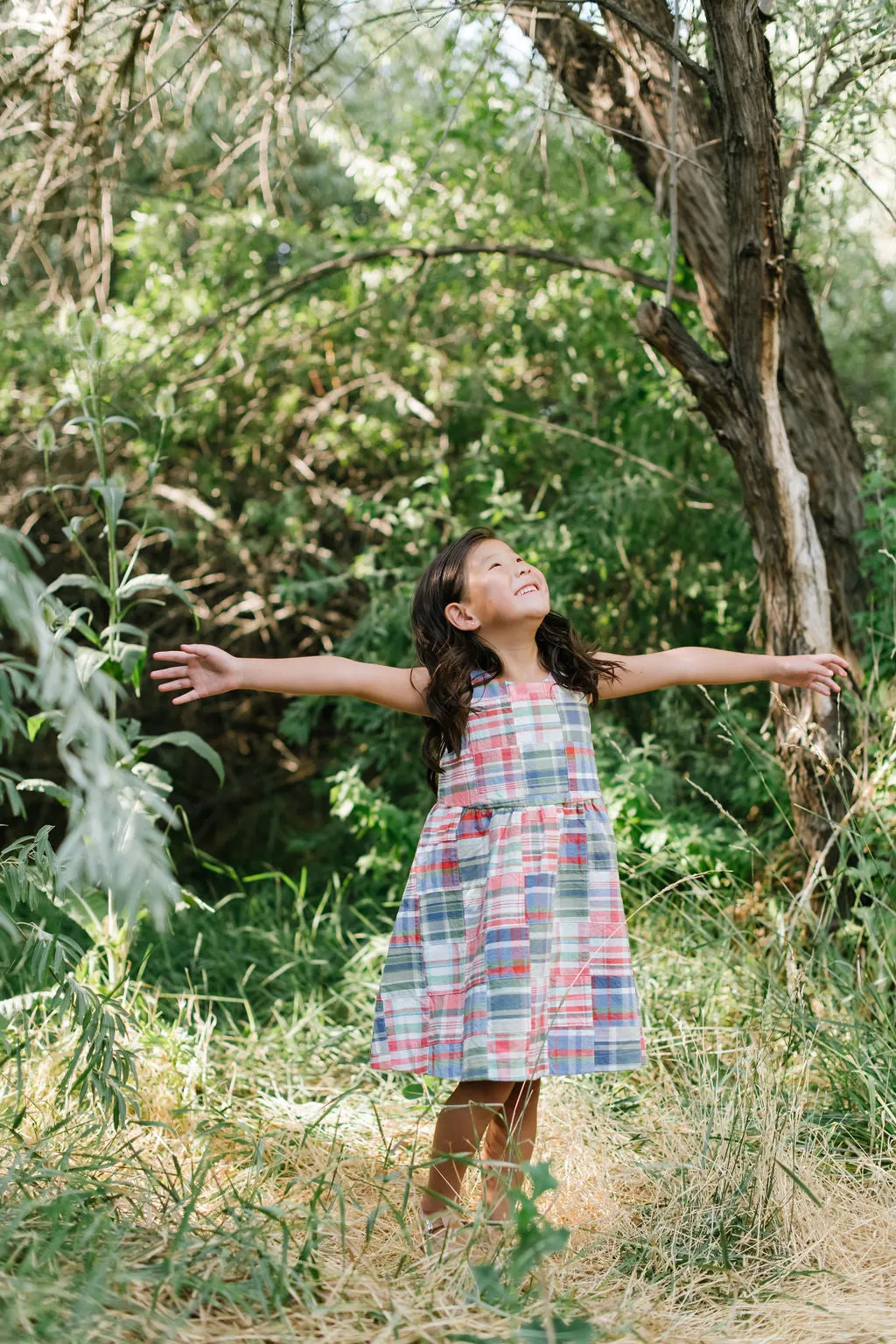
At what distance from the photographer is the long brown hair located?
2.24 metres

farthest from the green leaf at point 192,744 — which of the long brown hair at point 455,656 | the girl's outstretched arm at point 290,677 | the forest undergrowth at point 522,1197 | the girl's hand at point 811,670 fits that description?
the girl's hand at point 811,670

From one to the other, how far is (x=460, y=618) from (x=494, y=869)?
1.66 ft

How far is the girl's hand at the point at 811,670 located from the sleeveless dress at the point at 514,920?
0.48 m

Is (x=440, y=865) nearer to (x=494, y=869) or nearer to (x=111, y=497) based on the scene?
(x=494, y=869)

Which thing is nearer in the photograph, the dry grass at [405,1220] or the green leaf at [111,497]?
the dry grass at [405,1220]

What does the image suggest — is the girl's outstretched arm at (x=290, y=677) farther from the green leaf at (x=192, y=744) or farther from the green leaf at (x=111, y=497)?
the green leaf at (x=111, y=497)

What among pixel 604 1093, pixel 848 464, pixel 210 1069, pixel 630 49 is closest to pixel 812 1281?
pixel 604 1093

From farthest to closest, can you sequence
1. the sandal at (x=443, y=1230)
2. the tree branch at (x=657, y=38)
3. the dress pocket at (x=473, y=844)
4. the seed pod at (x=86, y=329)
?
the seed pod at (x=86, y=329) → the tree branch at (x=657, y=38) → the dress pocket at (x=473, y=844) → the sandal at (x=443, y=1230)

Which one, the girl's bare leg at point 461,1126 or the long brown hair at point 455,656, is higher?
the long brown hair at point 455,656

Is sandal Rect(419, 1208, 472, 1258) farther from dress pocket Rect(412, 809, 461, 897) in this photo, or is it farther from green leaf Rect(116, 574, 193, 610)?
green leaf Rect(116, 574, 193, 610)

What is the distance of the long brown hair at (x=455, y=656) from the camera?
2244 mm

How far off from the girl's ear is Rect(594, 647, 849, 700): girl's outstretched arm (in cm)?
31

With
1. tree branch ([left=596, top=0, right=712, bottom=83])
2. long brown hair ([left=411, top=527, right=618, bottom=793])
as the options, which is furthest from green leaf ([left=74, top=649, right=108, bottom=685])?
tree branch ([left=596, top=0, right=712, bottom=83])

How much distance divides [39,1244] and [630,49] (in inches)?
110
